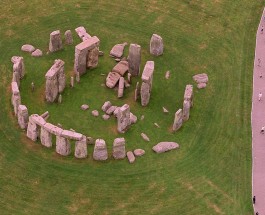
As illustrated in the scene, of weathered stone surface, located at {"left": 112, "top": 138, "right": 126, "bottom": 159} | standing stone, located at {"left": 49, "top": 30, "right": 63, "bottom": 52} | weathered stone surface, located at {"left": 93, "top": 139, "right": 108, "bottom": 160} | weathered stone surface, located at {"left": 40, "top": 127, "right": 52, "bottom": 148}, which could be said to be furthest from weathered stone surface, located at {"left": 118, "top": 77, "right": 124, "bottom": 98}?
weathered stone surface, located at {"left": 40, "top": 127, "right": 52, "bottom": 148}

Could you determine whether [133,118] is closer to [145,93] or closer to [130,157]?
[145,93]

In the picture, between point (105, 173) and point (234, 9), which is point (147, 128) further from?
point (234, 9)

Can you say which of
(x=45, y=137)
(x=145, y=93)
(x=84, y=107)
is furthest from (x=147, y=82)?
(x=45, y=137)

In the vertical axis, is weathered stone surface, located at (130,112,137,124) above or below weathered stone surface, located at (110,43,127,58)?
below

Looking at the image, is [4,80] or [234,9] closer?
[4,80]

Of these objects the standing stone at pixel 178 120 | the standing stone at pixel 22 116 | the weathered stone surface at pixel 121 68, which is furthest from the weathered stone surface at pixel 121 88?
the standing stone at pixel 22 116

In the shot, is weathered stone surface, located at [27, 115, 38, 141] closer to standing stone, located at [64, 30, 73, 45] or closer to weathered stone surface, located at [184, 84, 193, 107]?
weathered stone surface, located at [184, 84, 193, 107]

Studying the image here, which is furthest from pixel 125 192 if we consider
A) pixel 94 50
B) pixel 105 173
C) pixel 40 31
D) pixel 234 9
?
pixel 234 9
